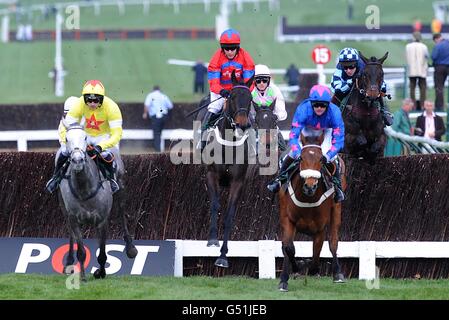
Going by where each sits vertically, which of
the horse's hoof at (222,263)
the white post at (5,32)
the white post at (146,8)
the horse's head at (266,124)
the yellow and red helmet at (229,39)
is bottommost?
the horse's hoof at (222,263)

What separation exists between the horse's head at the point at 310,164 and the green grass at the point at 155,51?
19.7 m

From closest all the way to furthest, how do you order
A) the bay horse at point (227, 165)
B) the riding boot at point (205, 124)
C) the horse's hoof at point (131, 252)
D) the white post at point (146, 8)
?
the bay horse at point (227, 165), the horse's hoof at point (131, 252), the riding boot at point (205, 124), the white post at point (146, 8)

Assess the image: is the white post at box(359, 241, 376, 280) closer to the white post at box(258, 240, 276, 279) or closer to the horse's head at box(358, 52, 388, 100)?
the white post at box(258, 240, 276, 279)

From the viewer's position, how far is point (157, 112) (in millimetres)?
26375

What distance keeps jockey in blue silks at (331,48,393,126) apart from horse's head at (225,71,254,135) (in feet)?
5.79

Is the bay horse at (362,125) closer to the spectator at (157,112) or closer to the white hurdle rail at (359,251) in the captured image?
the white hurdle rail at (359,251)

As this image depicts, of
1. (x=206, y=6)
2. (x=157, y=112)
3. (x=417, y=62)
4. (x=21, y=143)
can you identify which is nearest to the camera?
(x=417, y=62)

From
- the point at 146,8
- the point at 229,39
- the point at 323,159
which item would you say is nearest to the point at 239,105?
the point at 229,39

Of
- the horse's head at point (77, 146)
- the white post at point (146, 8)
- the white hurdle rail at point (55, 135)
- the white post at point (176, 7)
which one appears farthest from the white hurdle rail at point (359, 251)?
the white post at point (176, 7)

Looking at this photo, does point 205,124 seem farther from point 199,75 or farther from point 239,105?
point 199,75

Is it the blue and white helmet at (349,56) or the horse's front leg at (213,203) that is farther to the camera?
the blue and white helmet at (349,56)

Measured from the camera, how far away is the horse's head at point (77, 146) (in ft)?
39.7

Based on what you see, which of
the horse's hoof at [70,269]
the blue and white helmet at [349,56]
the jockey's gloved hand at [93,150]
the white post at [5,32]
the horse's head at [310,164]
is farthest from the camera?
the white post at [5,32]

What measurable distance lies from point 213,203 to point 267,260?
930 millimetres
